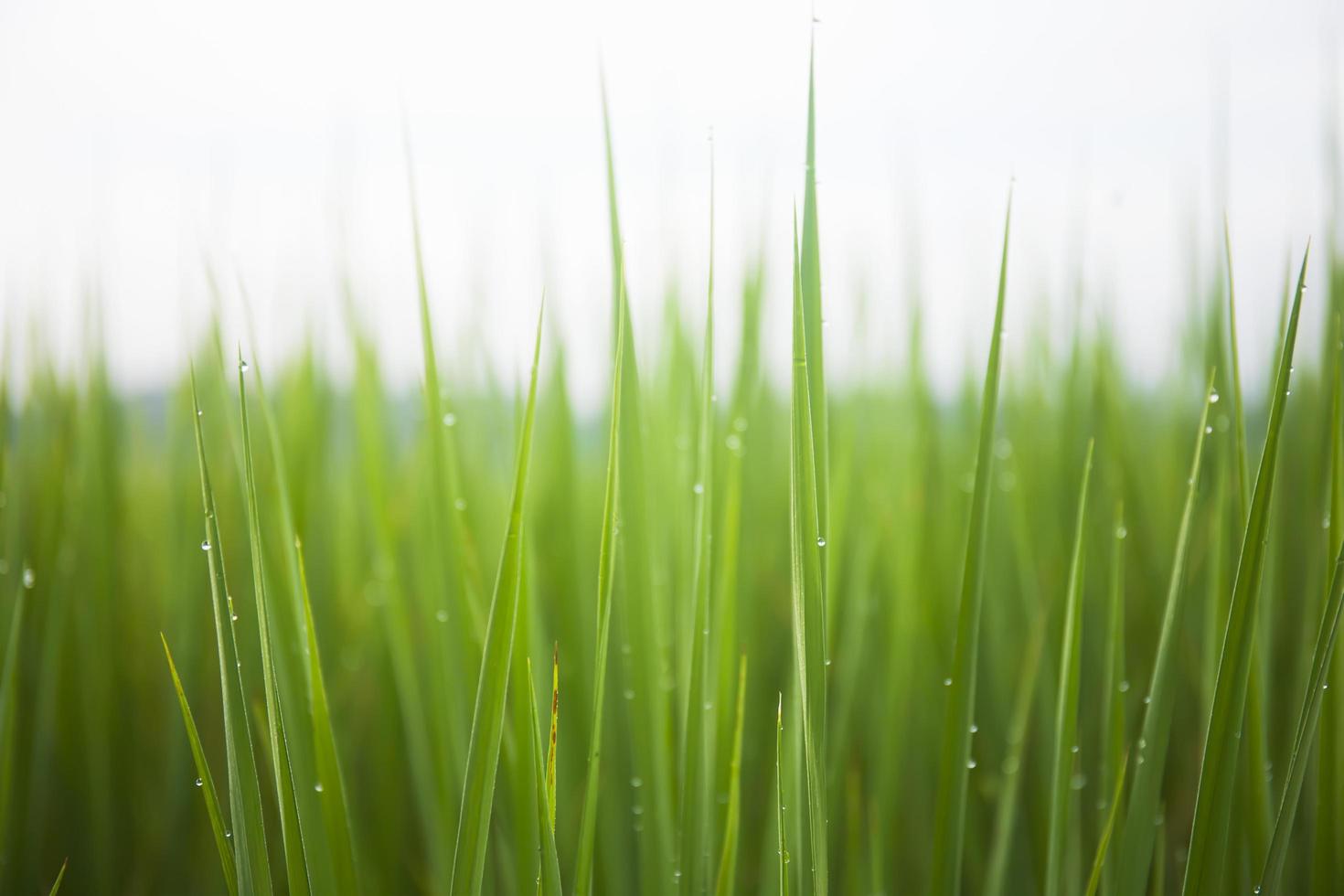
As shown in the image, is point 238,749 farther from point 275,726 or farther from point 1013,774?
point 1013,774

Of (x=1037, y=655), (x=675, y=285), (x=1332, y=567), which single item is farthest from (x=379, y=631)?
(x=1332, y=567)

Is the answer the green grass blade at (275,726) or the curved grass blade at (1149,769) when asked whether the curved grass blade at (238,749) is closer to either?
the green grass blade at (275,726)

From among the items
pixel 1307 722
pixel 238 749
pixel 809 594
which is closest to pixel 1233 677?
pixel 1307 722

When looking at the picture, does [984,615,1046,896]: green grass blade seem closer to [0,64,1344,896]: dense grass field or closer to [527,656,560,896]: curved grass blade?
[0,64,1344,896]: dense grass field

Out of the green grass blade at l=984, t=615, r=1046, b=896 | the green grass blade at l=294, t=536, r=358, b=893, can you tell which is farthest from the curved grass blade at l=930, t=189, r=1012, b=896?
the green grass blade at l=294, t=536, r=358, b=893

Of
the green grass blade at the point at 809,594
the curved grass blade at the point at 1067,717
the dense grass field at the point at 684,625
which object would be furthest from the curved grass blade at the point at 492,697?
the curved grass blade at the point at 1067,717
